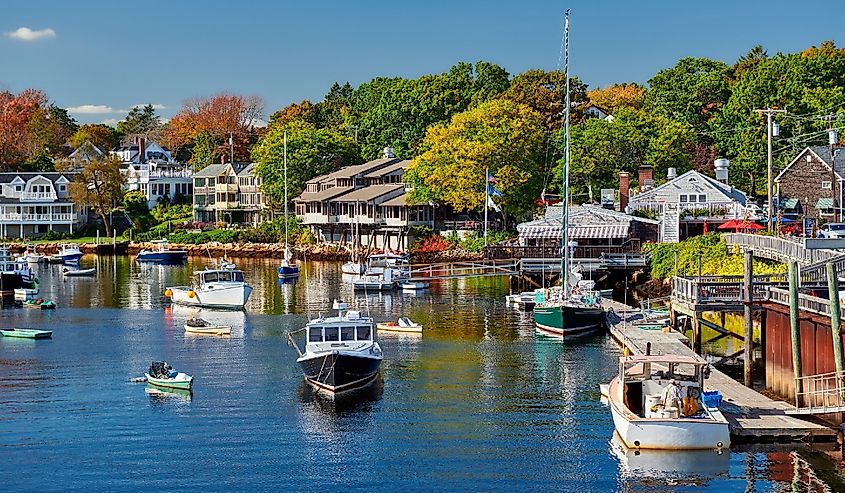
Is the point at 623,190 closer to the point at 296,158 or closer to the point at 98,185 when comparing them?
the point at 296,158

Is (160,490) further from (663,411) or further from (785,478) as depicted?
(785,478)

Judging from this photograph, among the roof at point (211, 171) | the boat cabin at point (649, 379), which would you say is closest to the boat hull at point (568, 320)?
the boat cabin at point (649, 379)

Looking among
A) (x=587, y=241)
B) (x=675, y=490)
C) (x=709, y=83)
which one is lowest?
(x=675, y=490)

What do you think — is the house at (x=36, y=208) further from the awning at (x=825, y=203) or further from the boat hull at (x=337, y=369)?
the boat hull at (x=337, y=369)

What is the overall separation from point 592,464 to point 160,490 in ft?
42.8

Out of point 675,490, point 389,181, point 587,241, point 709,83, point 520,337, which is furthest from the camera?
point 389,181

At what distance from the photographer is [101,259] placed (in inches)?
5118

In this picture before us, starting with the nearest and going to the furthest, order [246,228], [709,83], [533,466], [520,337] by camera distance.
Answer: [533,466]
[520,337]
[709,83]
[246,228]

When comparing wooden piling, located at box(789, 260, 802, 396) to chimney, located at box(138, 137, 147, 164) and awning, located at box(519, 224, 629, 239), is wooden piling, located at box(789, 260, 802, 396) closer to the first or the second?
awning, located at box(519, 224, 629, 239)

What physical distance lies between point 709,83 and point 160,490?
102m

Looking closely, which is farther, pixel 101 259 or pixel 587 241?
pixel 101 259

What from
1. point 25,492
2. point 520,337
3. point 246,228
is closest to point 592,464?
point 25,492

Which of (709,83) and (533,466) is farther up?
(709,83)

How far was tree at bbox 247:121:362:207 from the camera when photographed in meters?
144
